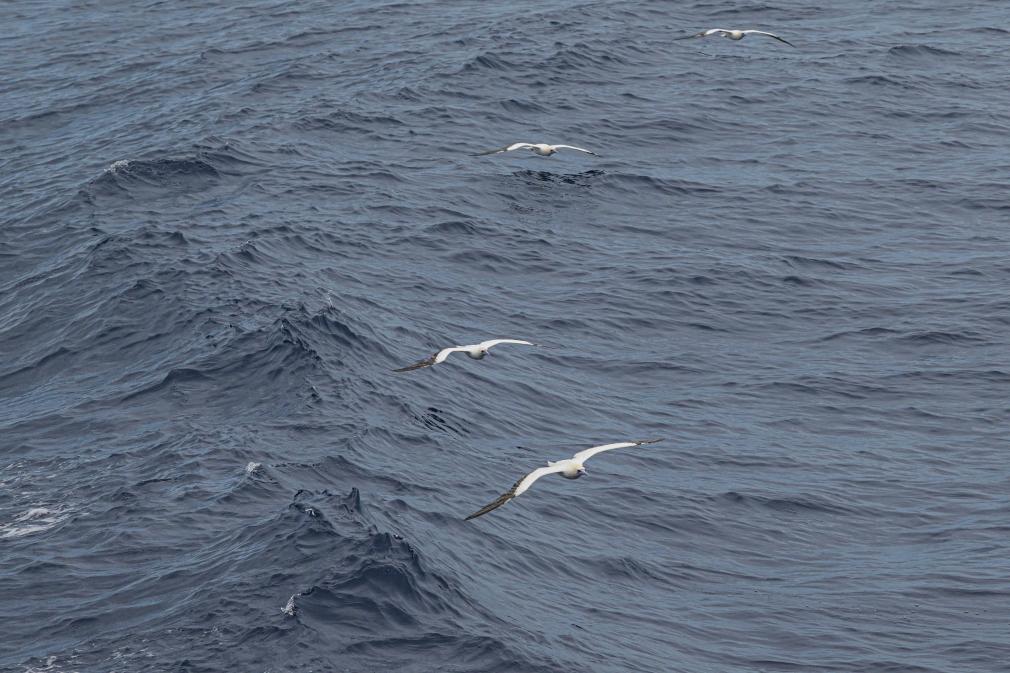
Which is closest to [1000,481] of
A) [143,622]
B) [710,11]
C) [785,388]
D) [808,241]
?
[785,388]

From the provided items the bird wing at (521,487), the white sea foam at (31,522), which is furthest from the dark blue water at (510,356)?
the bird wing at (521,487)

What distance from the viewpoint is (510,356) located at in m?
46.9

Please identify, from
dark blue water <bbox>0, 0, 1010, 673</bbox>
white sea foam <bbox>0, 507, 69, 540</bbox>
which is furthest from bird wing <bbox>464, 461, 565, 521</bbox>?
white sea foam <bbox>0, 507, 69, 540</bbox>

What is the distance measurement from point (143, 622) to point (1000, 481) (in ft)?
75.9

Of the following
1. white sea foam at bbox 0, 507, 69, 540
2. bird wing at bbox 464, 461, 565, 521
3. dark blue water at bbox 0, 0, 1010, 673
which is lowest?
dark blue water at bbox 0, 0, 1010, 673

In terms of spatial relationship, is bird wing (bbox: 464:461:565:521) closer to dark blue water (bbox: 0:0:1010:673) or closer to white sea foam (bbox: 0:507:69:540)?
dark blue water (bbox: 0:0:1010:673)

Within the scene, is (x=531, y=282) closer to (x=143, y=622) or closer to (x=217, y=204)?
(x=217, y=204)

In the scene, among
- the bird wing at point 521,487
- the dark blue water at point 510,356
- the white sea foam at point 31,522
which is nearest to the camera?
the bird wing at point 521,487

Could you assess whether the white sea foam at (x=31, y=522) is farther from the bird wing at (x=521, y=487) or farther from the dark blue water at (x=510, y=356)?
the bird wing at (x=521, y=487)

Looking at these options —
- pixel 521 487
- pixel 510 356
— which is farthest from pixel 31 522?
pixel 510 356

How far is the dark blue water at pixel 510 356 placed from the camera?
108ft

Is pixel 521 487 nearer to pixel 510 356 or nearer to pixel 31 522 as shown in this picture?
pixel 31 522

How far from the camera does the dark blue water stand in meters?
33.0

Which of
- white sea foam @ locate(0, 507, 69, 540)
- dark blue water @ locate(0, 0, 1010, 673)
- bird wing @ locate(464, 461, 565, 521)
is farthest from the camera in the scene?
white sea foam @ locate(0, 507, 69, 540)
